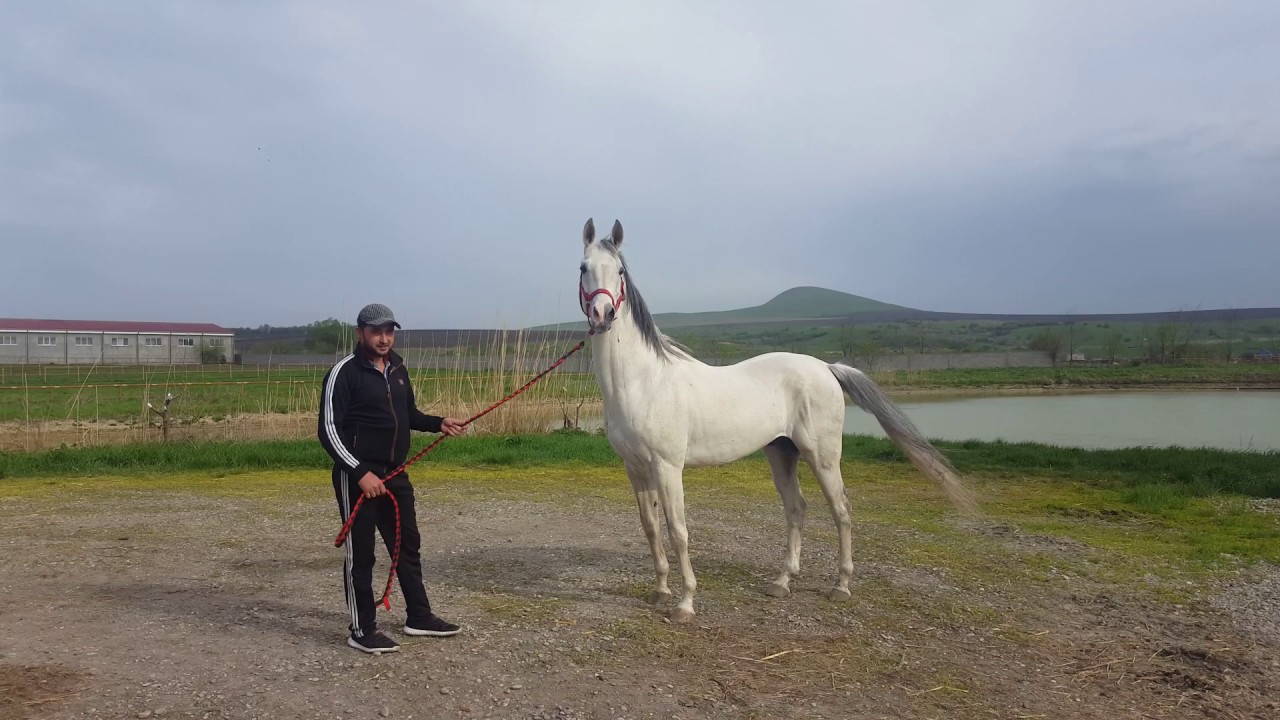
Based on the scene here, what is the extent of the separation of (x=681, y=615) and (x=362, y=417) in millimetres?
1964

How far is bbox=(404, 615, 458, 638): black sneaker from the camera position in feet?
12.1

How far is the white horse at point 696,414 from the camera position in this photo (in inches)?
159

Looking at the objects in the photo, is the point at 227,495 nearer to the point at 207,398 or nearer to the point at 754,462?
the point at 754,462

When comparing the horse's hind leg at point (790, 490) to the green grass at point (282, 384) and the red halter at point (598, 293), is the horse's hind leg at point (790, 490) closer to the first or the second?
the red halter at point (598, 293)

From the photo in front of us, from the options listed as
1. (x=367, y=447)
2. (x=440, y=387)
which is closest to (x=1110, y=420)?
(x=440, y=387)

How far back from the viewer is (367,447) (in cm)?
347

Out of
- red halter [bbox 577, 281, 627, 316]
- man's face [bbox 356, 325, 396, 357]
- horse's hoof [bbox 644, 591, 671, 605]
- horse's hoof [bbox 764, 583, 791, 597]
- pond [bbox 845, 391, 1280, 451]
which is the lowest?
pond [bbox 845, 391, 1280, 451]

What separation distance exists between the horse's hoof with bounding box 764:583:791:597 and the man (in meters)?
2.20

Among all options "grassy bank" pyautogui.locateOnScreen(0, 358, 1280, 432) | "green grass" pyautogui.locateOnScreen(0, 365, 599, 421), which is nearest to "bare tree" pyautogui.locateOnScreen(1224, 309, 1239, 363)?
"grassy bank" pyautogui.locateOnScreen(0, 358, 1280, 432)

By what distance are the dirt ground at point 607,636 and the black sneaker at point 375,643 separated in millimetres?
45

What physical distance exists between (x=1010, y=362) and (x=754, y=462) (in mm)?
34914

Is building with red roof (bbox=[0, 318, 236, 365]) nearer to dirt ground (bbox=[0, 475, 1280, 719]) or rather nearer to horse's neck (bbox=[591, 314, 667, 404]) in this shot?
dirt ground (bbox=[0, 475, 1280, 719])

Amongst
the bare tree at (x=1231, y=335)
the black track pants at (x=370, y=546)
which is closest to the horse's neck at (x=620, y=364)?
the black track pants at (x=370, y=546)

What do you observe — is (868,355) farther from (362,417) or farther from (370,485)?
(370,485)
